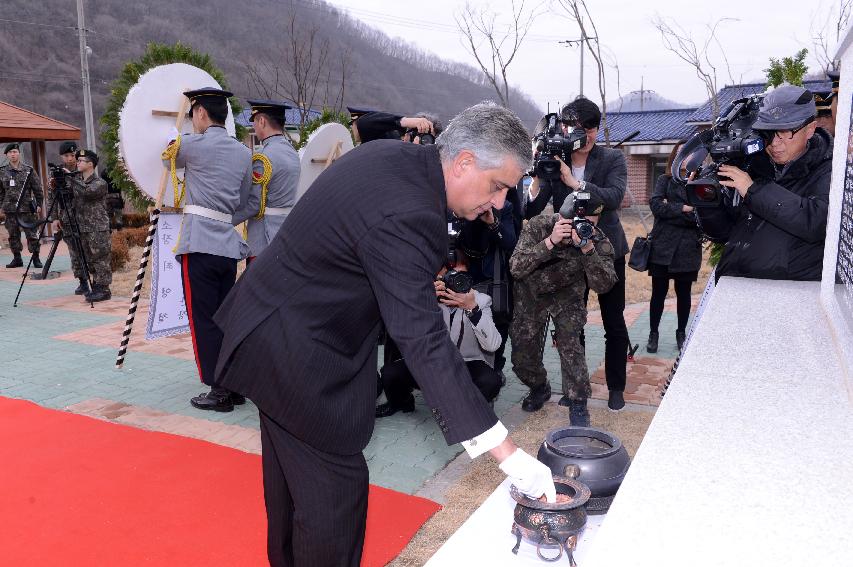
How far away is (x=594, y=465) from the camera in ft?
5.99

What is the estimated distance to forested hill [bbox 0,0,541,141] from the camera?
5006 cm

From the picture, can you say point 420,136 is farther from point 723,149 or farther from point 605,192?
point 723,149

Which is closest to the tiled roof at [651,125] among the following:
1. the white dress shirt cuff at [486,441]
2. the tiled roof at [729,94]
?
the tiled roof at [729,94]

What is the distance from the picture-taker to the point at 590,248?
13.1ft

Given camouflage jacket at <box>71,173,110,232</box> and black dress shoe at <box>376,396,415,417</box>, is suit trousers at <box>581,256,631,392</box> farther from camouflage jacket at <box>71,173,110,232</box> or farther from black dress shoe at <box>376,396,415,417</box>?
camouflage jacket at <box>71,173,110,232</box>

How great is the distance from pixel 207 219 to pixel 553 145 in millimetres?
2319

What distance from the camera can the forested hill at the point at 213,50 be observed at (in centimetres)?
5006

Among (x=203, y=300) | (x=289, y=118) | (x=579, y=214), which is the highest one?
(x=289, y=118)

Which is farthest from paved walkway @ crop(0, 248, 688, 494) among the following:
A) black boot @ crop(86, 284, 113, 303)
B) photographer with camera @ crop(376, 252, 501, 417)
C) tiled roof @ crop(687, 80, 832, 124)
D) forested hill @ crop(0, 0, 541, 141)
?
forested hill @ crop(0, 0, 541, 141)

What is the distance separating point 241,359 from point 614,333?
10.2 ft

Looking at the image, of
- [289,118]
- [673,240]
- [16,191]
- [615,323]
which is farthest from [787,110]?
[289,118]

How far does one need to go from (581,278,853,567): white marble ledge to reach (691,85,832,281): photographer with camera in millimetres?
816

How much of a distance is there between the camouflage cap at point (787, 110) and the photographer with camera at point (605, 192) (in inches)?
54.0

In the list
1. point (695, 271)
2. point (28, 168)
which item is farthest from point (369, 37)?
point (695, 271)
